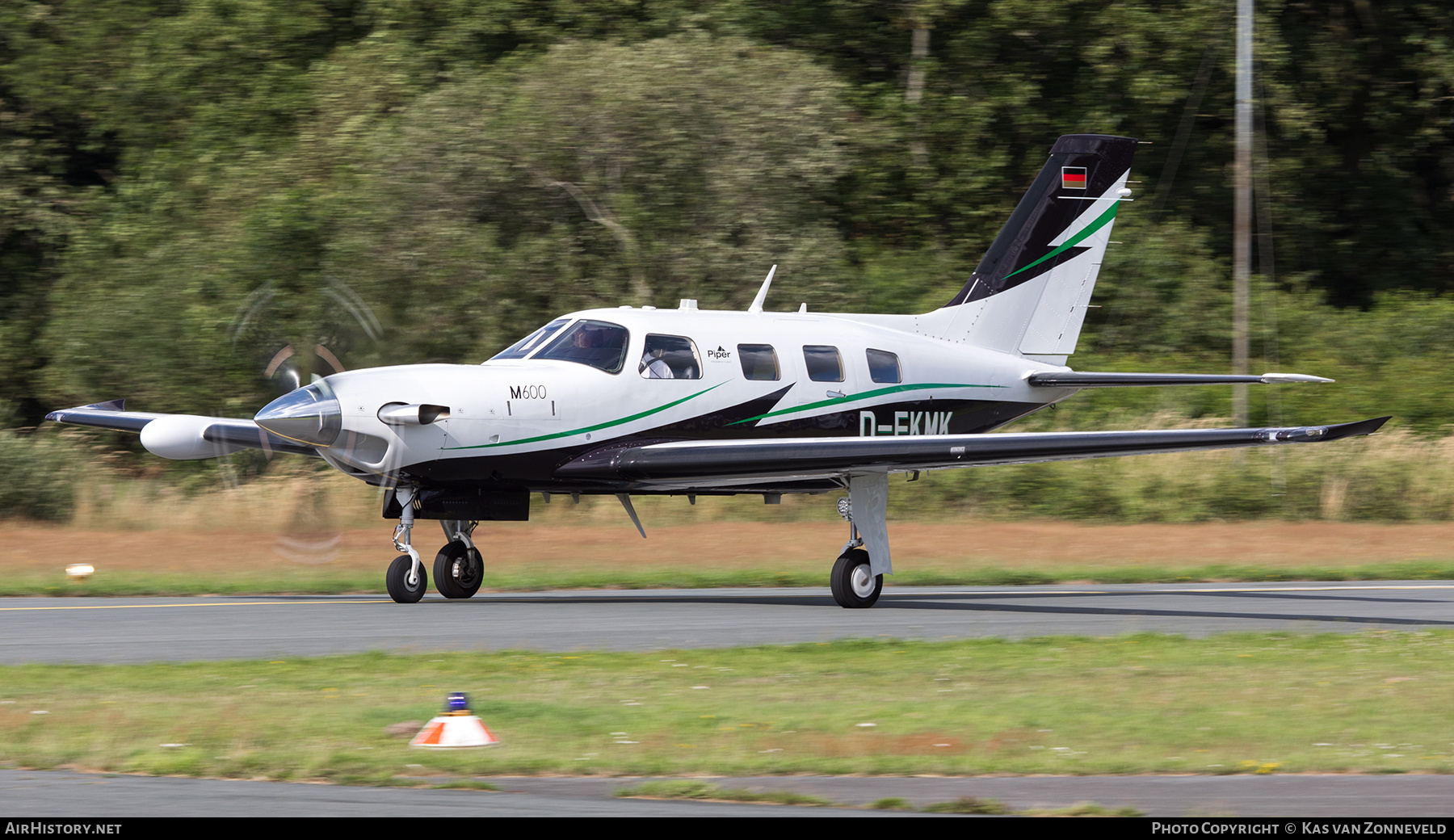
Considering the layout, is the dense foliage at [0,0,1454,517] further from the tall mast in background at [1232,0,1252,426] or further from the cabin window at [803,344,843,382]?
the cabin window at [803,344,843,382]

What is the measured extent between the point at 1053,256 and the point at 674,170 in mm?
11003

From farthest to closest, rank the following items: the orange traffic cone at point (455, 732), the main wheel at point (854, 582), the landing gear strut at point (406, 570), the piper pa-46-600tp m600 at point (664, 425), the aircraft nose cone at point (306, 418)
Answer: the main wheel at point (854, 582), the landing gear strut at point (406, 570), the piper pa-46-600tp m600 at point (664, 425), the aircraft nose cone at point (306, 418), the orange traffic cone at point (455, 732)

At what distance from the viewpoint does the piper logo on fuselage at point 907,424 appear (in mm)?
16547

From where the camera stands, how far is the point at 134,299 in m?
29.7

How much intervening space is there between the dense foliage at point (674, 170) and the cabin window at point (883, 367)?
10.0 m

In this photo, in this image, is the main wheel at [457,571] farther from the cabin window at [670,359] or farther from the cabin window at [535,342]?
the cabin window at [670,359]

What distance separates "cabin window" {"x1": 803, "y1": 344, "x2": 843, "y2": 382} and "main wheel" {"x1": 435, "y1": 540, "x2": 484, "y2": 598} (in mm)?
3892

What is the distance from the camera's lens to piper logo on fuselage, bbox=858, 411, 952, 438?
16547mm

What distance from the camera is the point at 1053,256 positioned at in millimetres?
19047

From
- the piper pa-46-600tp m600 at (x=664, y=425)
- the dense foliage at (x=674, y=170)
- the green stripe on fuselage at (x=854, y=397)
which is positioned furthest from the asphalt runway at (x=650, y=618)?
the dense foliage at (x=674, y=170)

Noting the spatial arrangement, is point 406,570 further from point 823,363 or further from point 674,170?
point 674,170

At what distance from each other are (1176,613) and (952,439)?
257 centimetres

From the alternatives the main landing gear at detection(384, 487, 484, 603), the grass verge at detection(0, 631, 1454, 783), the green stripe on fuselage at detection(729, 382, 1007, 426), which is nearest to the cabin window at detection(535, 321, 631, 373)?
the green stripe on fuselage at detection(729, 382, 1007, 426)

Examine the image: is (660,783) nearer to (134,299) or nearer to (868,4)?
(134,299)
